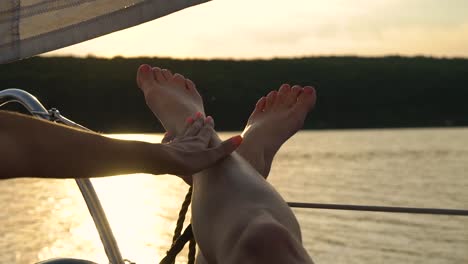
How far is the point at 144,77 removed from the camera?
1.97 m

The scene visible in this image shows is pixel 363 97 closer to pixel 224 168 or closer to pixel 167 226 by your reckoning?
pixel 167 226

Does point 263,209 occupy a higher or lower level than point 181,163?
lower

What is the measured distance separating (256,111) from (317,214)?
11.6 meters

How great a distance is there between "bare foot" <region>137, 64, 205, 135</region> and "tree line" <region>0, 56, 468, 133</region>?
14.3 metres

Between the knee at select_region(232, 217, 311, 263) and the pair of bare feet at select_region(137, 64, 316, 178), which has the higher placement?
the knee at select_region(232, 217, 311, 263)

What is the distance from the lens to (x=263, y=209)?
3.68 feet

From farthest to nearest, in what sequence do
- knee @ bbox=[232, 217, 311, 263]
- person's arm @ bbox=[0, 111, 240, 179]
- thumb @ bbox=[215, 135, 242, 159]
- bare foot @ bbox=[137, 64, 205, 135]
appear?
bare foot @ bbox=[137, 64, 205, 135], thumb @ bbox=[215, 135, 242, 159], knee @ bbox=[232, 217, 311, 263], person's arm @ bbox=[0, 111, 240, 179]

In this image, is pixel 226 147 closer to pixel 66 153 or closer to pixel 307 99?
pixel 66 153

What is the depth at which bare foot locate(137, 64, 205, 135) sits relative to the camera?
5.48ft

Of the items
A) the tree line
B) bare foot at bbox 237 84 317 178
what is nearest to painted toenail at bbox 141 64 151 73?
bare foot at bbox 237 84 317 178

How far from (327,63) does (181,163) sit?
29512 mm

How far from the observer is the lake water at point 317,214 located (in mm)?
9922

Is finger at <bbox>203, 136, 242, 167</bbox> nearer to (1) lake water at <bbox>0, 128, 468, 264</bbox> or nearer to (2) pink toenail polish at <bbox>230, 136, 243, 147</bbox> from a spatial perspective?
(2) pink toenail polish at <bbox>230, 136, 243, 147</bbox>

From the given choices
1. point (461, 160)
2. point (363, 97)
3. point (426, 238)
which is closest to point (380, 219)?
point (426, 238)
